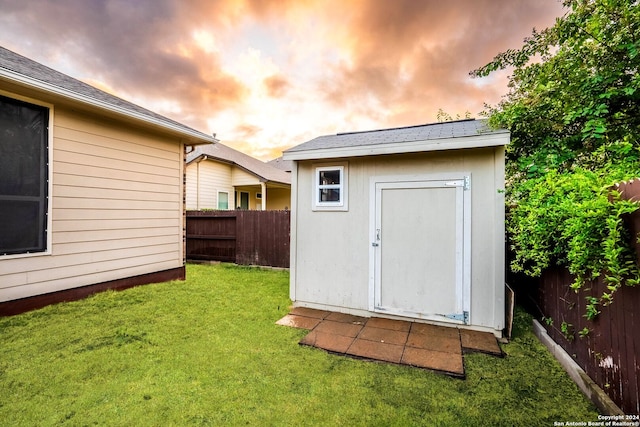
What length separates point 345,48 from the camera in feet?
20.7

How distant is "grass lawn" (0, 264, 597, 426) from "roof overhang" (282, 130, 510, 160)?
2216 millimetres

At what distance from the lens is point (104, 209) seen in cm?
440

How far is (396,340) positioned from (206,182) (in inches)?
442

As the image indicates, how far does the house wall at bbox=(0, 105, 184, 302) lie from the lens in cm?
378

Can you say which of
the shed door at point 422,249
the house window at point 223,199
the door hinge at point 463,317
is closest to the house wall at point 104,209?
the shed door at point 422,249

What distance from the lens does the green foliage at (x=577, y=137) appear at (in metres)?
1.56

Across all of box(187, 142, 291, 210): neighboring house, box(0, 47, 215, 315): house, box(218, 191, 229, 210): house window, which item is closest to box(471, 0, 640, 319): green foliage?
box(0, 47, 215, 315): house

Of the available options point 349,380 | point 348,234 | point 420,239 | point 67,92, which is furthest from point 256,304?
point 67,92

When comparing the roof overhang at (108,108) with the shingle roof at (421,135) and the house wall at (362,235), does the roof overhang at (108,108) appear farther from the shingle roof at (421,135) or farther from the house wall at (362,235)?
the house wall at (362,235)

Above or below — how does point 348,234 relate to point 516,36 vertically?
below

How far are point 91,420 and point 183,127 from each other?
487 centimetres

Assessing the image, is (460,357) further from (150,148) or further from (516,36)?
(150,148)

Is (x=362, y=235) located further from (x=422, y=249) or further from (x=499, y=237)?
(x=499, y=237)

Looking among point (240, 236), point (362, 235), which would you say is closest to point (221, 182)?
point (240, 236)
